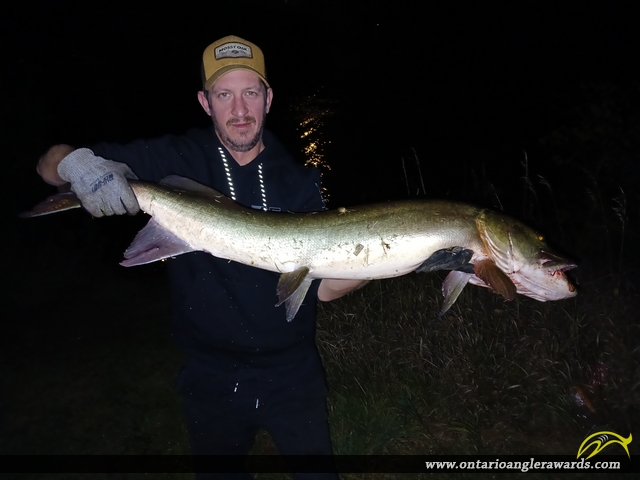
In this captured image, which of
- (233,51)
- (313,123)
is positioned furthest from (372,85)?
(233,51)

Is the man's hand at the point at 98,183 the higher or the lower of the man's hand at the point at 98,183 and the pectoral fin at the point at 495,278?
the higher

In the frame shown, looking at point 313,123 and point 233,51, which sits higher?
point 233,51

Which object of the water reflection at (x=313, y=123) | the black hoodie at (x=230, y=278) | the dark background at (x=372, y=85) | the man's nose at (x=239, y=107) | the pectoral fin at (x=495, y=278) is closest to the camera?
the pectoral fin at (x=495, y=278)

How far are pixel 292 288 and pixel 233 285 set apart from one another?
19.7 inches

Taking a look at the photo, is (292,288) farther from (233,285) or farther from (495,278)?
(495,278)

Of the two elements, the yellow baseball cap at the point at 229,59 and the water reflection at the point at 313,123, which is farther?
the water reflection at the point at 313,123

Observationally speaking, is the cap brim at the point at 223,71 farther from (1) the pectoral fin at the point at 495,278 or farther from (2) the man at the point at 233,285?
(1) the pectoral fin at the point at 495,278

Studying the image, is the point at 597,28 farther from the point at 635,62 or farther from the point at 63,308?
the point at 63,308

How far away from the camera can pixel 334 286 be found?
2832mm

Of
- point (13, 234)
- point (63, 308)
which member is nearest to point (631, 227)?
point (63, 308)

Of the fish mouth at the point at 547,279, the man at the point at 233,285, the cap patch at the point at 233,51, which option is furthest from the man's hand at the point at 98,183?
the fish mouth at the point at 547,279

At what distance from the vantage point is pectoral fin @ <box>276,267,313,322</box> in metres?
2.47

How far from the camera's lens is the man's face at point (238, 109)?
9.36 feet

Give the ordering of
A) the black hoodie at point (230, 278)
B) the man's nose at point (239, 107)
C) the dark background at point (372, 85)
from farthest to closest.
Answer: the dark background at point (372, 85)
the man's nose at point (239, 107)
the black hoodie at point (230, 278)
